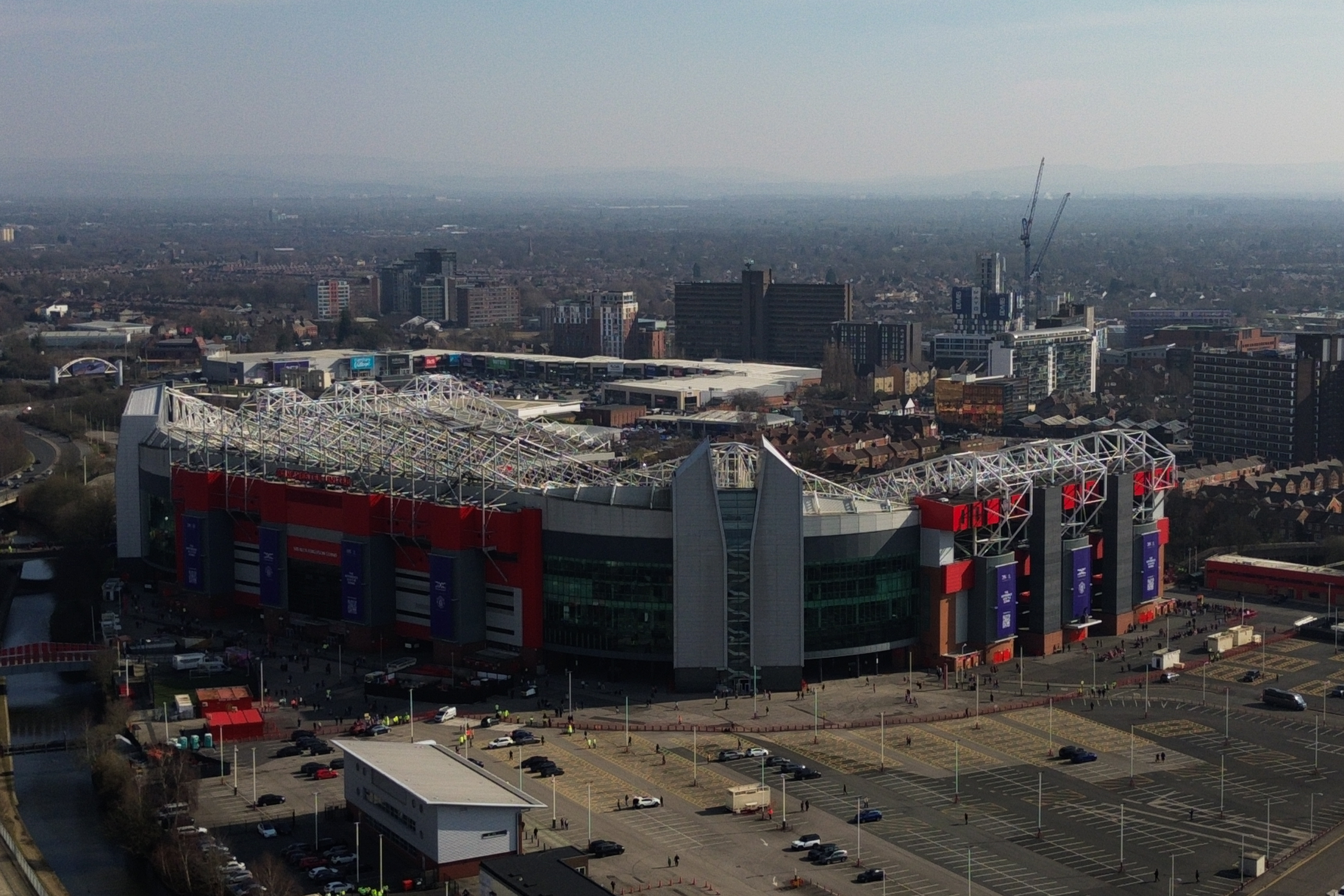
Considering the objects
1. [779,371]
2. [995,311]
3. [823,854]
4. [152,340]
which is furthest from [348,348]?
[823,854]

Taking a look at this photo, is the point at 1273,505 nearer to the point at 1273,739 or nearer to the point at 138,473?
the point at 1273,739

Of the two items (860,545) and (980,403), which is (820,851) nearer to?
(860,545)

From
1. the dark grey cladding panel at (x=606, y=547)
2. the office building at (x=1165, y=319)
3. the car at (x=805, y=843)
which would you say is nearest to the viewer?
the car at (x=805, y=843)

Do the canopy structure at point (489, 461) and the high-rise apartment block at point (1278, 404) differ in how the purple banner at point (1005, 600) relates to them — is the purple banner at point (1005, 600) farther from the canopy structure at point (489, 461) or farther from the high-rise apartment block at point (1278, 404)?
the high-rise apartment block at point (1278, 404)

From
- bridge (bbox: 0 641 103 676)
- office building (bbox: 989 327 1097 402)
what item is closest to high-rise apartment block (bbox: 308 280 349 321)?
office building (bbox: 989 327 1097 402)

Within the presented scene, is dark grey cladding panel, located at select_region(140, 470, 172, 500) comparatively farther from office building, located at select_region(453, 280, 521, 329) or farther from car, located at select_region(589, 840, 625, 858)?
office building, located at select_region(453, 280, 521, 329)

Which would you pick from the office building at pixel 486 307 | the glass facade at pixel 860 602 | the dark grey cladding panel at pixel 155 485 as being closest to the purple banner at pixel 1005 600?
the glass facade at pixel 860 602
